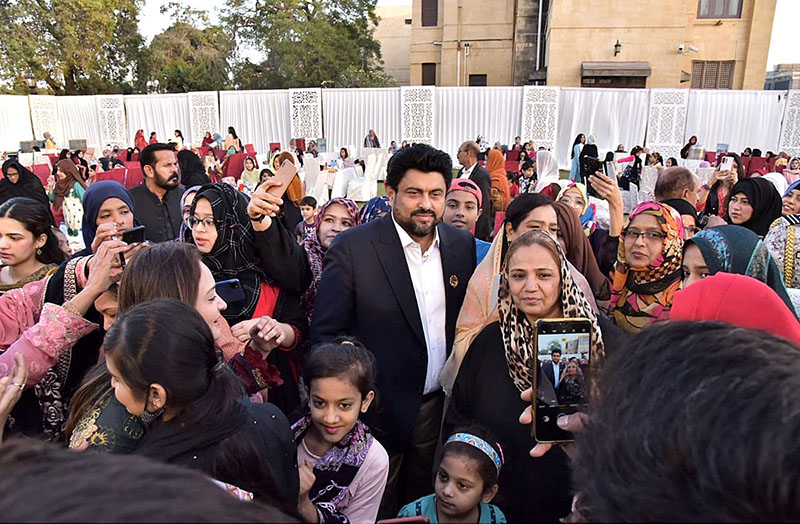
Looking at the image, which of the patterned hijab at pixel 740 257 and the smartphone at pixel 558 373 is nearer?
the smartphone at pixel 558 373

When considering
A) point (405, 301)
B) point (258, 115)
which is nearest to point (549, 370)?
point (405, 301)

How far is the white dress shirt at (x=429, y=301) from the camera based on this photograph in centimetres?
245

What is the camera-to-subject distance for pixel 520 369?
1.94m

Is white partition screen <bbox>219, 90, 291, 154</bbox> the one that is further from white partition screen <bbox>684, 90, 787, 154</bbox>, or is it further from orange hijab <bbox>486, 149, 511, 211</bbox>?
white partition screen <bbox>684, 90, 787, 154</bbox>

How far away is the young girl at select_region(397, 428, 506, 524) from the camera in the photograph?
6.55 ft

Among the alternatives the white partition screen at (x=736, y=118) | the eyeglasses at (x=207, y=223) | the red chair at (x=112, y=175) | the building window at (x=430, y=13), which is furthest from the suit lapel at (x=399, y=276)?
the building window at (x=430, y=13)

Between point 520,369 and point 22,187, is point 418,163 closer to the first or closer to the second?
point 520,369

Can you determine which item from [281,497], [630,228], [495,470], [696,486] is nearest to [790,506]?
[696,486]

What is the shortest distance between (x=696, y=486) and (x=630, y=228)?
2.55 meters

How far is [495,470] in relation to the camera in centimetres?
203

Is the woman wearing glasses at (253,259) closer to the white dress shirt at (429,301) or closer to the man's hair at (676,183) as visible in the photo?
the white dress shirt at (429,301)

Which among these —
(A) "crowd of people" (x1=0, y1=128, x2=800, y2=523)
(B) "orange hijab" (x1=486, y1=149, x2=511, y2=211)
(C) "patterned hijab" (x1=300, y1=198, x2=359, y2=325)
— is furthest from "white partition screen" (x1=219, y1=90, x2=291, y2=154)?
(A) "crowd of people" (x1=0, y1=128, x2=800, y2=523)

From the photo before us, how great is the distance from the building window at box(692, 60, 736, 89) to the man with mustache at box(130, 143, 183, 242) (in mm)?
28095

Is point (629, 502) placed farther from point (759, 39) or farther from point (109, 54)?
point (109, 54)
